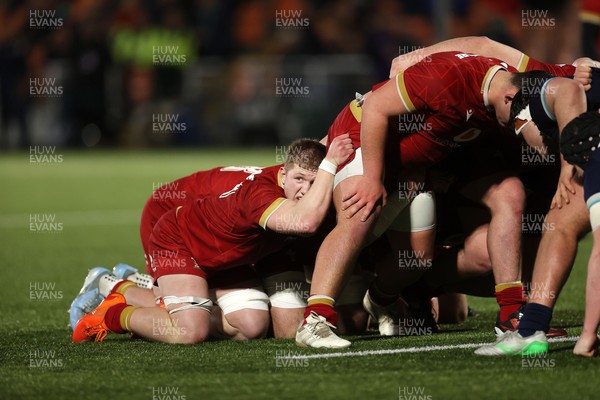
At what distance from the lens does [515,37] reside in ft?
65.5

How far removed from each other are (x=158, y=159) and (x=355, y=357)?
15919mm

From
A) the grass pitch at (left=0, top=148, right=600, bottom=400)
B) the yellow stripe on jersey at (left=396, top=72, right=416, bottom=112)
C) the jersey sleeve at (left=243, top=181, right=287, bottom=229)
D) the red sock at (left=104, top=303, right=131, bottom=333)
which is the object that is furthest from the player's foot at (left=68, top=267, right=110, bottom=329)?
the yellow stripe on jersey at (left=396, top=72, right=416, bottom=112)

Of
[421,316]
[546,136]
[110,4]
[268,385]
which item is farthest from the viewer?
[110,4]

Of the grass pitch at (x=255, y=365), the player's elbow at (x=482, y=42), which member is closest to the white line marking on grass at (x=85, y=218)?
the grass pitch at (x=255, y=365)

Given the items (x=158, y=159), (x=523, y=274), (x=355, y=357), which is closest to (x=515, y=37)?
(x=158, y=159)

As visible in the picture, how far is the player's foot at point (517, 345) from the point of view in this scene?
5.07m

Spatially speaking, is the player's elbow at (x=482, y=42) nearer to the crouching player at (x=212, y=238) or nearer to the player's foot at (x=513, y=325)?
the crouching player at (x=212, y=238)

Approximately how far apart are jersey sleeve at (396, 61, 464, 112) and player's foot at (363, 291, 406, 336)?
1.22 m

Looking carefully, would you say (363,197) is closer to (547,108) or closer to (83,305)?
(547,108)

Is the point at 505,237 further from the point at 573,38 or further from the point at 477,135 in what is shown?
the point at 573,38

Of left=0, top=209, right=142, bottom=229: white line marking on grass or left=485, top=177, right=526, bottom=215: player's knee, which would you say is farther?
left=0, top=209, right=142, bottom=229: white line marking on grass

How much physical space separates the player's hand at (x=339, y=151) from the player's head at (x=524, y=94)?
33.3 inches

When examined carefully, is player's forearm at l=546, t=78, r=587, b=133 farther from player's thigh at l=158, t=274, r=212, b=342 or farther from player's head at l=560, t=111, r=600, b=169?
player's thigh at l=158, t=274, r=212, b=342

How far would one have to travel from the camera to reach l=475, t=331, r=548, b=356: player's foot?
200 inches
